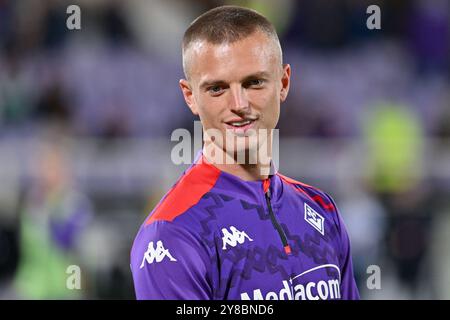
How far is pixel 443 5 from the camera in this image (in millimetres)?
10508

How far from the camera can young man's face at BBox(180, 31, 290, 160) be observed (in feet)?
9.88

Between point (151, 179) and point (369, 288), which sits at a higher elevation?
point (151, 179)

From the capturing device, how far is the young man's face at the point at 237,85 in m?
3.01

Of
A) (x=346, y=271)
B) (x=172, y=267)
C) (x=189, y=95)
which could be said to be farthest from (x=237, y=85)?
(x=346, y=271)

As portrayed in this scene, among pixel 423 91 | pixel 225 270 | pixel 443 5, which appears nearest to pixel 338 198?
pixel 423 91

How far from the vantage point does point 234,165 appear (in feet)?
10.5

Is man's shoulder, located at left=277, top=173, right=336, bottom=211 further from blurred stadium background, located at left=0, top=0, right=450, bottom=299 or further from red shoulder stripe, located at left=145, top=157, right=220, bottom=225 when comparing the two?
blurred stadium background, located at left=0, top=0, right=450, bottom=299

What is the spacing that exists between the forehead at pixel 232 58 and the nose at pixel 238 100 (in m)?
0.04

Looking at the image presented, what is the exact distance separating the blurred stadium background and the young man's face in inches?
162

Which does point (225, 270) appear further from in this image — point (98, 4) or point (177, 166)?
point (98, 4)

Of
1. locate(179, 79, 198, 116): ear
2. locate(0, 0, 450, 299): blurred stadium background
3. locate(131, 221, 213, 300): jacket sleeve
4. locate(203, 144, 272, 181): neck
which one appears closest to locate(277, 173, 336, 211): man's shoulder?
locate(203, 144, 272, 181): neck

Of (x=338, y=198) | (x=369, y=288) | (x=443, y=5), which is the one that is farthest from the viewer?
(x=443, y=5)

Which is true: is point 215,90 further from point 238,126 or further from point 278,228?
point 278,228

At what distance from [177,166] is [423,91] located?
3301mm
